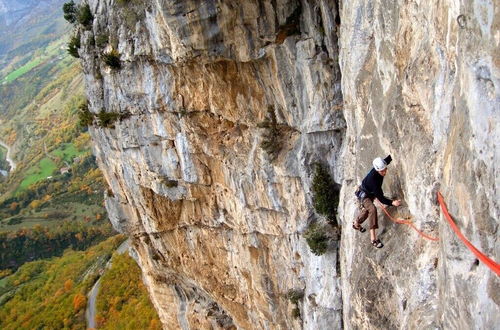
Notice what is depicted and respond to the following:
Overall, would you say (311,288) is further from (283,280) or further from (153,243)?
(153,243)

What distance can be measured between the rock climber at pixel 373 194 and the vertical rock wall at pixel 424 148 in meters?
0.33

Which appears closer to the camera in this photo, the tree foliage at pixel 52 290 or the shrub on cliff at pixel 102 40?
the shrub on cliff at pixel 102 40

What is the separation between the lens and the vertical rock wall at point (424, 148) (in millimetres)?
5828

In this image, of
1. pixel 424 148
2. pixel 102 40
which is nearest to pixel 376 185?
pixel 424 148

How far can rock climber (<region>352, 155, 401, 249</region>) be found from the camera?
30.7ft

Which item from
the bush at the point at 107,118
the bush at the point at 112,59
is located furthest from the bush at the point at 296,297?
the bush at the point at 112,59

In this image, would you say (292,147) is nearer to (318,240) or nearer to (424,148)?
(318,240)

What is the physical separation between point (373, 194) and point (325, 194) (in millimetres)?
6421

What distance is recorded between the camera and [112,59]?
→ 67.1ft

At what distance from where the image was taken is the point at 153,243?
90.0 ft

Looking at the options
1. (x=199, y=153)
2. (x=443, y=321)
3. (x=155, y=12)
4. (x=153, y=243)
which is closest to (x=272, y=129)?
(x=199, y=153)

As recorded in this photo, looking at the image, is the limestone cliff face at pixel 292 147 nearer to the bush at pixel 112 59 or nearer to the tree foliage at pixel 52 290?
the bush at pixel 112 59

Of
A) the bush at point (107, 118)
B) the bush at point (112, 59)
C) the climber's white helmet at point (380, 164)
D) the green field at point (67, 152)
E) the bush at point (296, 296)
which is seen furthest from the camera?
the green field at point (67, 152)

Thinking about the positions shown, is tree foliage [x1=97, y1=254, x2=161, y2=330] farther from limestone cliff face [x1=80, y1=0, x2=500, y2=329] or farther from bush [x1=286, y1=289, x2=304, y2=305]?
bush [x1=286, y1=289, x2=304, y2=305]
